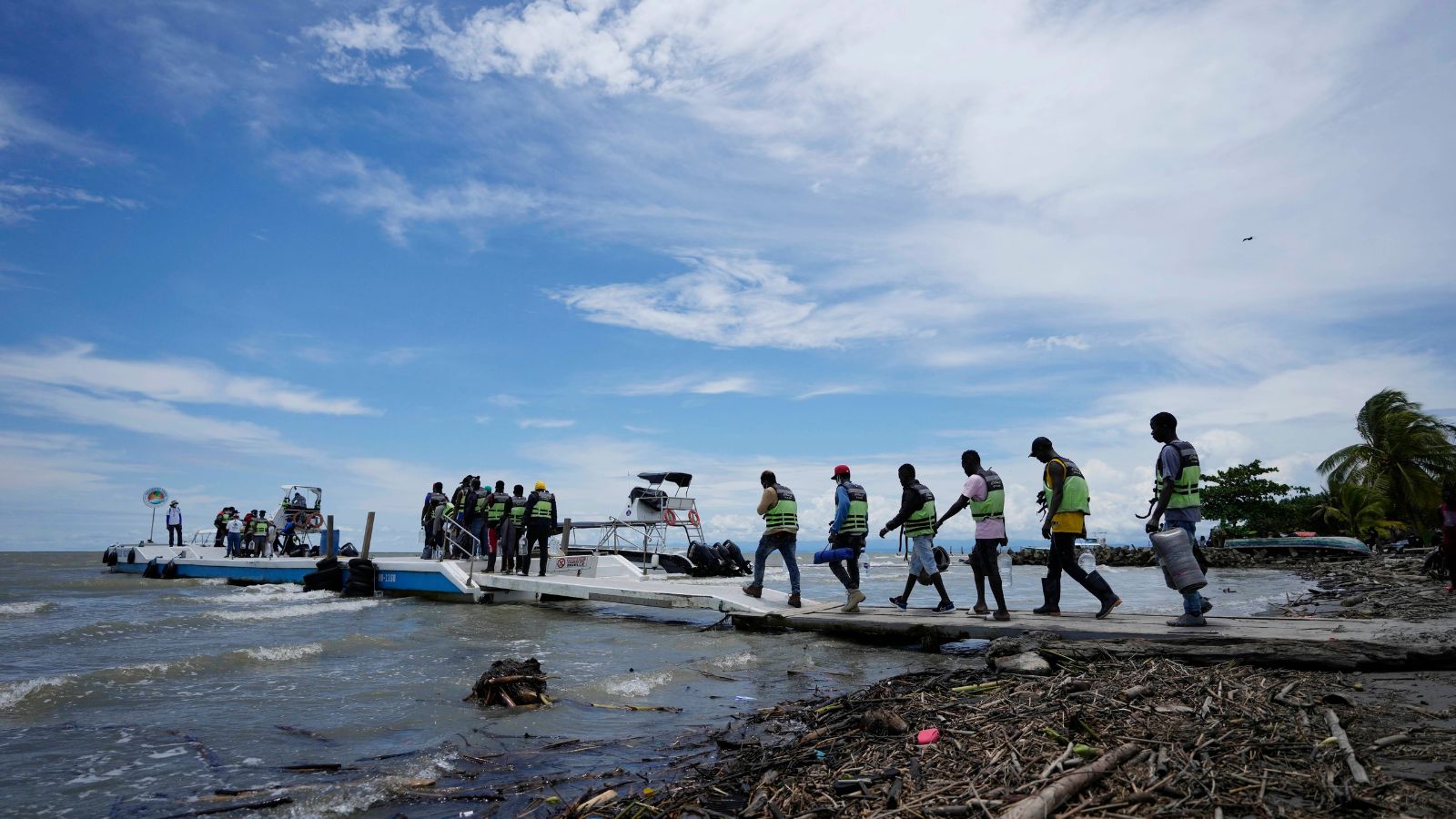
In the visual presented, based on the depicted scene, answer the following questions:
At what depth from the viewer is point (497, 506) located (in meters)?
18.4

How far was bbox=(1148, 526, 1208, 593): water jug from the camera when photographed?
24.7 feet

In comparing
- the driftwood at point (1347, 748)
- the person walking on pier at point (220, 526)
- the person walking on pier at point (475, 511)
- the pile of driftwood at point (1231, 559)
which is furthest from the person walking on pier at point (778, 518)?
the person walking on pier at point (220, 526)

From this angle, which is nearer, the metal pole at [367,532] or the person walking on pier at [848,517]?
the person walking on pier at [848,517]

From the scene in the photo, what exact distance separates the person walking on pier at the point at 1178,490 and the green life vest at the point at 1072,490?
76 centimetres

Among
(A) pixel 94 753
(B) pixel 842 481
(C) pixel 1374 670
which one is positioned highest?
(B) pixel 842 481

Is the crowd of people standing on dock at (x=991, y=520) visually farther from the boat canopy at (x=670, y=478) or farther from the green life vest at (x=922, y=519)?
the boat canopy at (x=670, y=478)

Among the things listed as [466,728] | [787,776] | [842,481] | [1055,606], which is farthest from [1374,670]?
[466,728]

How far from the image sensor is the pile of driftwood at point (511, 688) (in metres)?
7.36

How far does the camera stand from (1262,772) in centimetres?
344

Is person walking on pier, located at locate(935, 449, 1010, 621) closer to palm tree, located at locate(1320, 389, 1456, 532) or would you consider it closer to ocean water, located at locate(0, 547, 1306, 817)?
ocean water, located at locate(0, 547, 1306, 817)

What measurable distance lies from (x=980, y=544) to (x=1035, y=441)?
4.97ft

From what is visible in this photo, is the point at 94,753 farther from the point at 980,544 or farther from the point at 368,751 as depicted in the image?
the point at 980,544

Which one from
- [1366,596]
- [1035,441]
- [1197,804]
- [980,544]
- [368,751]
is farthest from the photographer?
[1366,596]

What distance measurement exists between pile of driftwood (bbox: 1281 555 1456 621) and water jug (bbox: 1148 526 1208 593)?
289 cm
